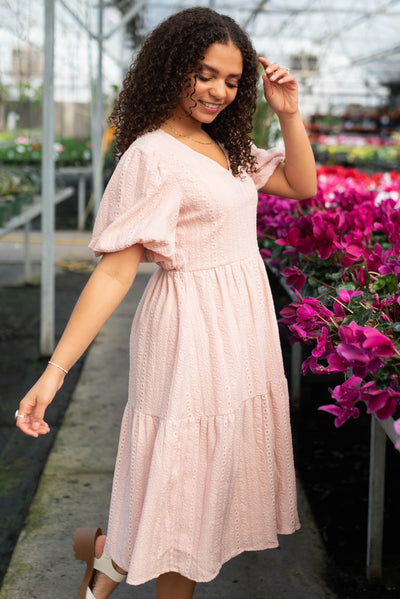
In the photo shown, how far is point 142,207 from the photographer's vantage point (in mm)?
1449

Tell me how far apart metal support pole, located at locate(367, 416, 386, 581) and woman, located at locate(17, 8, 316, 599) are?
0.31 meters

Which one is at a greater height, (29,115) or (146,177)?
(29,115)

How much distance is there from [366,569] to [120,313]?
3.29 metres

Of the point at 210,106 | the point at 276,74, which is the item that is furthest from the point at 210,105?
the point at 276,74

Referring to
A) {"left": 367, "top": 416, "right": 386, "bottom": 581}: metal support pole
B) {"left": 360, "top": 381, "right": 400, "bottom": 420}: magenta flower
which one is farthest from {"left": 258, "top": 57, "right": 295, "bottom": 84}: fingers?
{"left": 367, "top": 416, "right": 386, "bottom": 581}: metal support pole

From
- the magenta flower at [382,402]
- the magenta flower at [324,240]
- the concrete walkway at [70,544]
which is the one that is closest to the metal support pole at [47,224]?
the concrete walkway at [70,544]

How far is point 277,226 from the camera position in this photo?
275 cm

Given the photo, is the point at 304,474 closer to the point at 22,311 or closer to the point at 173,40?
the point at 173,40

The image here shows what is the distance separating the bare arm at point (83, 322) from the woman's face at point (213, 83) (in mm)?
316

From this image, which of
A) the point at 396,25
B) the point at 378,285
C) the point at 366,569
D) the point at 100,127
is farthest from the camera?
the point at 396,25

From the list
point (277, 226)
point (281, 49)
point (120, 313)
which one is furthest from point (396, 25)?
point (277, 226)

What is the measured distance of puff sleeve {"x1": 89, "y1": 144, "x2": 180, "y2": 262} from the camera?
4.73ft

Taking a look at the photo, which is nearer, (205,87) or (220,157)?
(205,87)

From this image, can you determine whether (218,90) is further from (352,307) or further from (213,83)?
(352,307)
